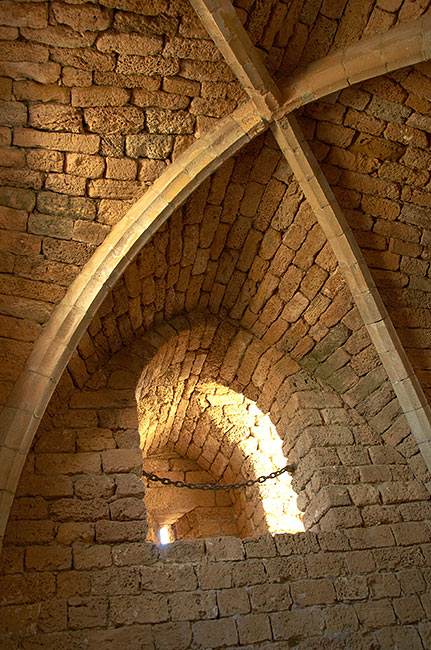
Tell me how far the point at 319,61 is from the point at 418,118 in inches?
36.0

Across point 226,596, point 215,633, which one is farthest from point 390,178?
point 215,633

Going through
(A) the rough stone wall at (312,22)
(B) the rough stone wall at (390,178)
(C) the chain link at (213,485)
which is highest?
(A) the rough stone wall at (312,22)

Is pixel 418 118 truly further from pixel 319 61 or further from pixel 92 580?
pixel 92 580

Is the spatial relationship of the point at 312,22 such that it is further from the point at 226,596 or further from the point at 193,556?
the point at 226,596

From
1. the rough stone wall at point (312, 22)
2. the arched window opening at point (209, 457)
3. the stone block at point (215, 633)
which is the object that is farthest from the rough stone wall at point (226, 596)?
the rough stone wall at point (312, 22)

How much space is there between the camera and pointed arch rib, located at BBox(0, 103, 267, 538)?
3.47 m

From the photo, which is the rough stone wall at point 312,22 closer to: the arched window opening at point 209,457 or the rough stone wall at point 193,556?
the rough stone wall at point 193,556

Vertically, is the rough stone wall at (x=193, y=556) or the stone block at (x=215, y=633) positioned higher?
the rough stone wall at (x=193, y=556)

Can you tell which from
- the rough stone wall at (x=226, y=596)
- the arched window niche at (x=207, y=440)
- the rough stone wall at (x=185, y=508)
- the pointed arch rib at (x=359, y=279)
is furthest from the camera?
the rough stone wall at (x=185, y=508)

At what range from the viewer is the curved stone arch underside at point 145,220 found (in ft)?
11.6

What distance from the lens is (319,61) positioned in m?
4.04

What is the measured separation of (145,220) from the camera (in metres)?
3.98

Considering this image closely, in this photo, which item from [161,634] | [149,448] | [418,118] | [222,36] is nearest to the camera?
[161,634]

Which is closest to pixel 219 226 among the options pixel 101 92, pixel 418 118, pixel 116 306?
pixel 116 306
